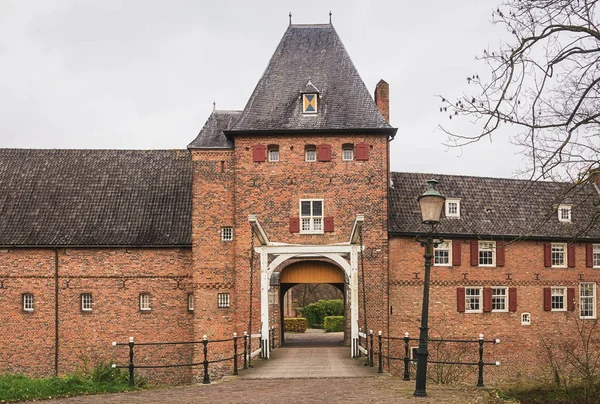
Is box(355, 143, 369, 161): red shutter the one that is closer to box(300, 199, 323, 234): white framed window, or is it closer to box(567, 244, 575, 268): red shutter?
box(300, 199, 323, 234): white framed window

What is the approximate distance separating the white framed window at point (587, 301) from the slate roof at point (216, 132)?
14.7 meters

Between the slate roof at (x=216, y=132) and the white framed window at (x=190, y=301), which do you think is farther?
the white framed window at (x=190, y=301)

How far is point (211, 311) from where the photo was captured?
84.7 feet

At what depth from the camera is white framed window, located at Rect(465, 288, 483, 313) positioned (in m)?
27.5

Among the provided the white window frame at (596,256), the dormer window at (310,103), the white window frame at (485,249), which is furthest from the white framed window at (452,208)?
the dormer window at (310,103)

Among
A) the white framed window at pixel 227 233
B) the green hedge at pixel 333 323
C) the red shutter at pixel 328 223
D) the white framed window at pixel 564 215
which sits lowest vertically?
the green hedge at pixel 333 323

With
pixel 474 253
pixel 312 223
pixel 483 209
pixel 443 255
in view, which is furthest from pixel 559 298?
pixel 312 223

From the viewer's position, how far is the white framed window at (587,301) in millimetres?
28891

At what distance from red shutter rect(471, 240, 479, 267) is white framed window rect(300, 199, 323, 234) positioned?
6256 mm

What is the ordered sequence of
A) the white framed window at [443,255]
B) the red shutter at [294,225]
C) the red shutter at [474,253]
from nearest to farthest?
1. the red shutter at [294,225]
2. the white framed window at [443,255]
3. the red shutter at [474,253]

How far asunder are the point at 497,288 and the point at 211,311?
10682mm

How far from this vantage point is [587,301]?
29.1 metres

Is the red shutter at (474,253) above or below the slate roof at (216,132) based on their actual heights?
below

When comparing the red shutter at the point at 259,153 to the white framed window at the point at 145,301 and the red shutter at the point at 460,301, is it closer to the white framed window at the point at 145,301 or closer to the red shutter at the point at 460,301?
the white framed window at the point at 145,301
